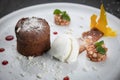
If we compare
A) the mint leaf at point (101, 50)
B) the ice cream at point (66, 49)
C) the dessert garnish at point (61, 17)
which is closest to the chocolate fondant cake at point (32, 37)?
the ice cream at point (66, 49)

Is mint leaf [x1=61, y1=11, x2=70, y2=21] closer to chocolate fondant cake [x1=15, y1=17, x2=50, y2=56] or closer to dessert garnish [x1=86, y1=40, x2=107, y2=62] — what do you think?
chocolate fondant cake [x1=15, y1=17, x2=50, y2=56]

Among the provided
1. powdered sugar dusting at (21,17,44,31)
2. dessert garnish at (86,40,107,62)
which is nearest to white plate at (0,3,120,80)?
dessert garnish at (86,40,107,62)

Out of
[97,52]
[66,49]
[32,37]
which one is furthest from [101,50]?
[32,37]

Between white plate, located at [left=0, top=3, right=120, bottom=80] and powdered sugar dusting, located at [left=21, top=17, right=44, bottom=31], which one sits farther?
powdered sugar dusting, located at [left=21, top=17, right=44, bottom=31]

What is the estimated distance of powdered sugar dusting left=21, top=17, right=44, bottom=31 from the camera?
2349mm

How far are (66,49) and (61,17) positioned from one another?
0.52 metres

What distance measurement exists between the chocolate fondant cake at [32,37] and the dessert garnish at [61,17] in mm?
288

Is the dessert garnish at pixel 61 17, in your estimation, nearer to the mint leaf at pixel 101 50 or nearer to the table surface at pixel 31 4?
the mint leaf at pixel 101 50

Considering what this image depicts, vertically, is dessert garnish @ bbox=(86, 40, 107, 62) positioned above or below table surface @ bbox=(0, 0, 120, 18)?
below

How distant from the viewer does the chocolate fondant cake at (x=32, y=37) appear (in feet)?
7.59

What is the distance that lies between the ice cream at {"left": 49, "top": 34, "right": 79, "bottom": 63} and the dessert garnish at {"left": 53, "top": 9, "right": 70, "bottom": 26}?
0.39m

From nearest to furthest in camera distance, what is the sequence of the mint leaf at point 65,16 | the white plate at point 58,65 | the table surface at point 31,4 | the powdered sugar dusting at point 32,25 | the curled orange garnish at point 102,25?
the white plate at point 58,65 → the powdered sugar dusting at point 32,25 → the curled orange garnish at point 102,25 → the mint leaf at point 65,16 → the table surface at point 31,4

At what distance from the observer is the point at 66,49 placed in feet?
7.48

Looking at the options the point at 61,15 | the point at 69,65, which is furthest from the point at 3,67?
the point at 61,15
